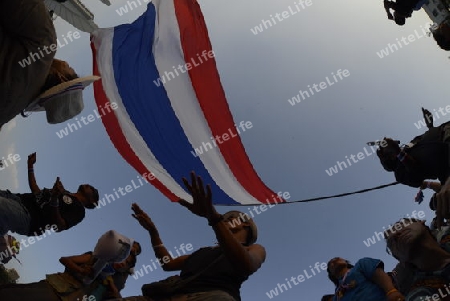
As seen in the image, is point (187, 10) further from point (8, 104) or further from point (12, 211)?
point (8, 104)

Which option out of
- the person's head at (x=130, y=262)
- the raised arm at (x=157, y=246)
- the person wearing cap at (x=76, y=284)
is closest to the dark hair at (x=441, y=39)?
the raised arm at (x=157, y=246)

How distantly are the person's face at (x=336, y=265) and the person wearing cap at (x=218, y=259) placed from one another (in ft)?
3.36

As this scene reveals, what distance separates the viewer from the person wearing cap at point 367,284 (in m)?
3.03

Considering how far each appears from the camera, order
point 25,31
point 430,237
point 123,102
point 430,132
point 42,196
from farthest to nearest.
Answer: point 123,102 < point 42,196 < point 430,132 < point 430,237 < point 25,31

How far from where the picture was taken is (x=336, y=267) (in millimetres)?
3773

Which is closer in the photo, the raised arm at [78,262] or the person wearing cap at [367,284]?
the person wearing cap at [367,284]

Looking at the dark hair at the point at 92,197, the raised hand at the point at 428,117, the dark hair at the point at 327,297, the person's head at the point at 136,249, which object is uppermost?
the dark hair at the point at 92,197

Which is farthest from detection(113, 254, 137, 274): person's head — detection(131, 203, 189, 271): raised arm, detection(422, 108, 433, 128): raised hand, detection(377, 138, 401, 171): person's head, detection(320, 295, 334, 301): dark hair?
detection(422, 108, 433, 128): raised hand

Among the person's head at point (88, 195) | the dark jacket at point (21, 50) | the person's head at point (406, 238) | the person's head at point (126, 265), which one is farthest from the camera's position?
the person's head at point (88, 195)

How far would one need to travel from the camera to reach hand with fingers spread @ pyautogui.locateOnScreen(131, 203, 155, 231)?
3477 mm

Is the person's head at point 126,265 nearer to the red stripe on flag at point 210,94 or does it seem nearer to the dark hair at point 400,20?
the red stripe on flag at point 210,94

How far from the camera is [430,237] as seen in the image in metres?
2.66

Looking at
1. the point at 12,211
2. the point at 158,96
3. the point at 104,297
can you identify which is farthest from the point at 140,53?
the point at 104,297

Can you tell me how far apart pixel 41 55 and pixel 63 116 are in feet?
1.29
